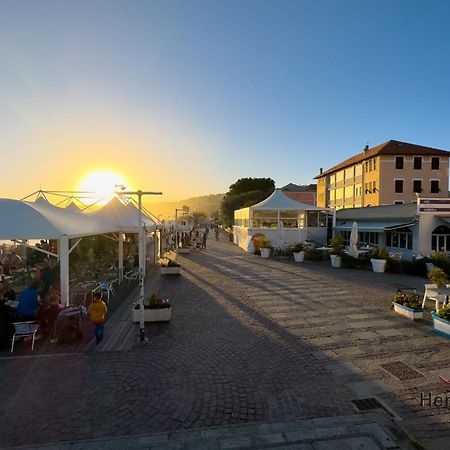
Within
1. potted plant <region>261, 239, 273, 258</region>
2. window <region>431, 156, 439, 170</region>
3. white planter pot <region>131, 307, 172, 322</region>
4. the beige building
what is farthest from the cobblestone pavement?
window <region>431, 156, 439, 170</region>

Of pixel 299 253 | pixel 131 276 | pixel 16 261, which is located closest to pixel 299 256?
pixel 299 253

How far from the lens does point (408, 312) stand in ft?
27.5

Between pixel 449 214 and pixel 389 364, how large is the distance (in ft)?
48.5

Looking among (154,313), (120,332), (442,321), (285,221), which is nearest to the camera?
(442,321)

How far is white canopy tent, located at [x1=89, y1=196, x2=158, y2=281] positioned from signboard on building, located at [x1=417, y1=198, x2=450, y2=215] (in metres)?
14.4

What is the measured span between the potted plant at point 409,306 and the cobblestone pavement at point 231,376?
1.42ft

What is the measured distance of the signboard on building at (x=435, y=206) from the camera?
16828 millimetres

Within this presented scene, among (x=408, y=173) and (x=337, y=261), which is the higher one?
(x=408, y=173)

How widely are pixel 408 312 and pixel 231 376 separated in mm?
5715

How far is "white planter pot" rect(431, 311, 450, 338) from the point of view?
23.4ft

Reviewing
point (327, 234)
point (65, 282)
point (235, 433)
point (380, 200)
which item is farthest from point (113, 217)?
point (380, 200)

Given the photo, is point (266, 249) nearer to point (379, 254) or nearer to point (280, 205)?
point (280, 205)

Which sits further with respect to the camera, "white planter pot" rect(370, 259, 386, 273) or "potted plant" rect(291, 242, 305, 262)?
"potted plant" rect(291, 242, 305, 262)

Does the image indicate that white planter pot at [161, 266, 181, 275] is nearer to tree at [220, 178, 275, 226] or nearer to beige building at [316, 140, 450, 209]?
beige building at [316, 140, 450, 209]
